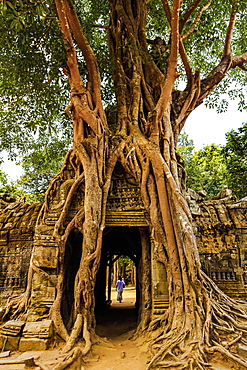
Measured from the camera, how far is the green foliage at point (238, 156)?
7.99 meters

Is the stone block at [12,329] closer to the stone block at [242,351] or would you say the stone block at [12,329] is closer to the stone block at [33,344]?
the stone block at [33,344]

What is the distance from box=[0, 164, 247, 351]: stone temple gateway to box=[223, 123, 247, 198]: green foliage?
85.8 inches

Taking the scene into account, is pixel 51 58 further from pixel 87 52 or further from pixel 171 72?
pixel 171 72

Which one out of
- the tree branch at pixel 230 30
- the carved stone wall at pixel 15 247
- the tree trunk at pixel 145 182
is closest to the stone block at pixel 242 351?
the tree trunk at pixel 145 182

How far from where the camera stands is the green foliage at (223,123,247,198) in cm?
799

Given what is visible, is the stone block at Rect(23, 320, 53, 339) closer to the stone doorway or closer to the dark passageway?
the stone doorway

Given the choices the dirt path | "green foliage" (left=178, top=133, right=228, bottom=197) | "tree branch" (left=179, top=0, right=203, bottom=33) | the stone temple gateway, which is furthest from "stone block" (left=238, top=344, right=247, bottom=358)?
"green foliage" (left=178, top=133, right=228, bottom=197)

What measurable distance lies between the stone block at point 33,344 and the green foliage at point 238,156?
6505 mm

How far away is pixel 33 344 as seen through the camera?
3.89 m

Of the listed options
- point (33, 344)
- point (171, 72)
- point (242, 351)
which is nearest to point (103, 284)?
point (33, 344)

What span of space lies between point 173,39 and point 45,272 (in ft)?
14.6

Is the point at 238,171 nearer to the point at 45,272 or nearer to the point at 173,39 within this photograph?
the point at 173,39

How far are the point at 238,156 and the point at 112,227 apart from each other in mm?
4553

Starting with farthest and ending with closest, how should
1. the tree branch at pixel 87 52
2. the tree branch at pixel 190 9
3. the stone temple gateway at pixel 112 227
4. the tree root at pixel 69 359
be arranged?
the tree branch at pixel 190 9
the tree branch at pixel 87 52
the stone temple gateway at pixel 112 227
the tree root at pixel 69 359
